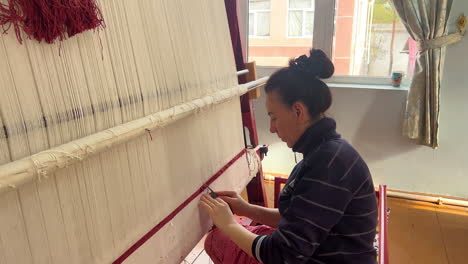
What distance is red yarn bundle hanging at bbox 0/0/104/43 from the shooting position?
542 millimetres

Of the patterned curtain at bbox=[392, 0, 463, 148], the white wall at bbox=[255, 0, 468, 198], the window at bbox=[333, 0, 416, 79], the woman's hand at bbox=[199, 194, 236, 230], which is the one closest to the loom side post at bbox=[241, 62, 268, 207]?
the woman's hand at bbox=[199, 194, 236, 230]

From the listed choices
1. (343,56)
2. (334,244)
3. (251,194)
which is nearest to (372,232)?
(334,244)

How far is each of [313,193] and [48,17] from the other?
0.69m

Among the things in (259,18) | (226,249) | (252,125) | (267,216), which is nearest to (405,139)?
(259,18)

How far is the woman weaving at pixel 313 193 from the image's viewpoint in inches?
37.9

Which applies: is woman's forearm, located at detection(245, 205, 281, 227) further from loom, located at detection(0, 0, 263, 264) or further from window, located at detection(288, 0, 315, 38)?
window, located at detection(288, 0, 315, 38)

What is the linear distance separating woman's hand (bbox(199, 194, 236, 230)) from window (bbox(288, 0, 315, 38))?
2.10m

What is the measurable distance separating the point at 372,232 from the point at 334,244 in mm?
131

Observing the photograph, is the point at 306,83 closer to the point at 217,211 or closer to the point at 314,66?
the point at 314,66

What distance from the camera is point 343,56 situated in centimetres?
282

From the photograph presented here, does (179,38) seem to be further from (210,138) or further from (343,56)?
(343,56)

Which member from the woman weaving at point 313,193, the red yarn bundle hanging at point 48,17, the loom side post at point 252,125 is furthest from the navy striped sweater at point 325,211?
the red yarn bundle hanging at point 48,17

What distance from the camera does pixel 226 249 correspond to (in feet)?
4.38

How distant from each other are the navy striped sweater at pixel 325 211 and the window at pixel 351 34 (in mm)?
1881
